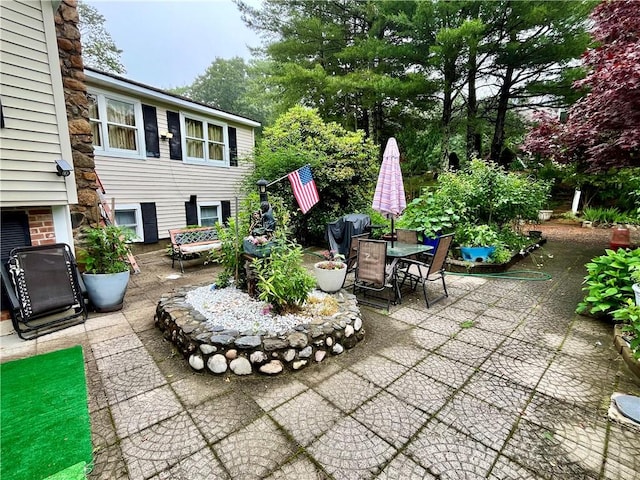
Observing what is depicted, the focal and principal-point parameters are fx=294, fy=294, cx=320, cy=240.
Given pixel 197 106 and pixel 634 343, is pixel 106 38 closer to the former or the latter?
pixel 197 106

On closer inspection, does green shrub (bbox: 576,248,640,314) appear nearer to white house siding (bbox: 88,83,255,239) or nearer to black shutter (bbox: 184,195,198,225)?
white house siding (bbox: 88,83,255,239)

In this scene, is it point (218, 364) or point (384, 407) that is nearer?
point (384, 407)

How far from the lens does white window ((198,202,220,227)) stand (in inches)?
347

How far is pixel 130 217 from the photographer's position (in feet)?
23.7

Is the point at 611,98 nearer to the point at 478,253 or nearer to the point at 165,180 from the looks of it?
the point at 478,253

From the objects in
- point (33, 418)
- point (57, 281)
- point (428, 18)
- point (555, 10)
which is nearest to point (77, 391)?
point (33, 418)

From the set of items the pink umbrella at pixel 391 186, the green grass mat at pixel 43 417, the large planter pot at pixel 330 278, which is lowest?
the green grass mat at pixel 43 417

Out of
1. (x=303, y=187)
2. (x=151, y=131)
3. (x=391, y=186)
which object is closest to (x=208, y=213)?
(x=151, y=131)

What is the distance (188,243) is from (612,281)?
22.0ft

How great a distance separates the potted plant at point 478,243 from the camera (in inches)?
215

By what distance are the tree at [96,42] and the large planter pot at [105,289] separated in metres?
17.6

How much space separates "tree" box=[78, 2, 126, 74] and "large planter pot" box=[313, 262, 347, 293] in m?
19.0

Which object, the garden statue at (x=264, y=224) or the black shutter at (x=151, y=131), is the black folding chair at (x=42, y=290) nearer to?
the garden statue at (x=264, y=224)

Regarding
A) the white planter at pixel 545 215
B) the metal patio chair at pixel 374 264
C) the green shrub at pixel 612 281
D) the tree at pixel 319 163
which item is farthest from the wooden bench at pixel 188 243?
the white planter at pixel 545 215
